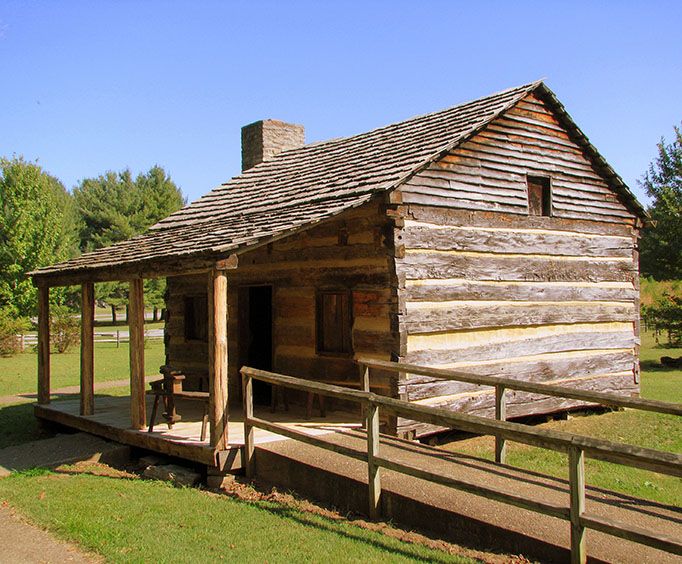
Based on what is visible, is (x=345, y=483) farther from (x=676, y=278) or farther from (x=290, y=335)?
(x=676, y=278)

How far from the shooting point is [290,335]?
12016 mm

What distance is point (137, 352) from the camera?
33.1ft

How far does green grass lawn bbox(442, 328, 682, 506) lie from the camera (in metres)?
8.44

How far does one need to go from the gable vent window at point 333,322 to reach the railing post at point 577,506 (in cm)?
609

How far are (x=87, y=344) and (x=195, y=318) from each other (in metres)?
2.69

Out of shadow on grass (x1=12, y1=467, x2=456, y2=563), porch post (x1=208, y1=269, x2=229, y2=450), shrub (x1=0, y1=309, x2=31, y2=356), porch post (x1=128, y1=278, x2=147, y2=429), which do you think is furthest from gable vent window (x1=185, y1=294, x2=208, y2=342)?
shrub (x1=0, y1=309, x2=31, y2=356)

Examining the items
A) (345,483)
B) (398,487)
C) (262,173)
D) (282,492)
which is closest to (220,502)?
(282,492)

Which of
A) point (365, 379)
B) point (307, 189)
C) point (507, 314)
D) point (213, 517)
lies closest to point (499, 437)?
point (365, 379)

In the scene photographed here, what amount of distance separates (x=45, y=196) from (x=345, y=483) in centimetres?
3376

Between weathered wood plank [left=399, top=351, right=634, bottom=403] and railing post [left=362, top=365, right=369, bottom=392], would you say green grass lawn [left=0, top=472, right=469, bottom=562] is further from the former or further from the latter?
weathered wood plank [left=399, top=351, right=634, bottom=403]

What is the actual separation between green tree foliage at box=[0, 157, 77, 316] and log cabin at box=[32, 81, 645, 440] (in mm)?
22029

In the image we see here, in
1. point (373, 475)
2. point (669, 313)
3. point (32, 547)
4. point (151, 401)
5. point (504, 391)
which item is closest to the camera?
point (32, 547)

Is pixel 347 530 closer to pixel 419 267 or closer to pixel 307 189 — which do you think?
pixel 419 267

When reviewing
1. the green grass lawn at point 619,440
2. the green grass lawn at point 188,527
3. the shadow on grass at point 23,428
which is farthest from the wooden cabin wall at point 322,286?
the green grass lawn at point 188,527
